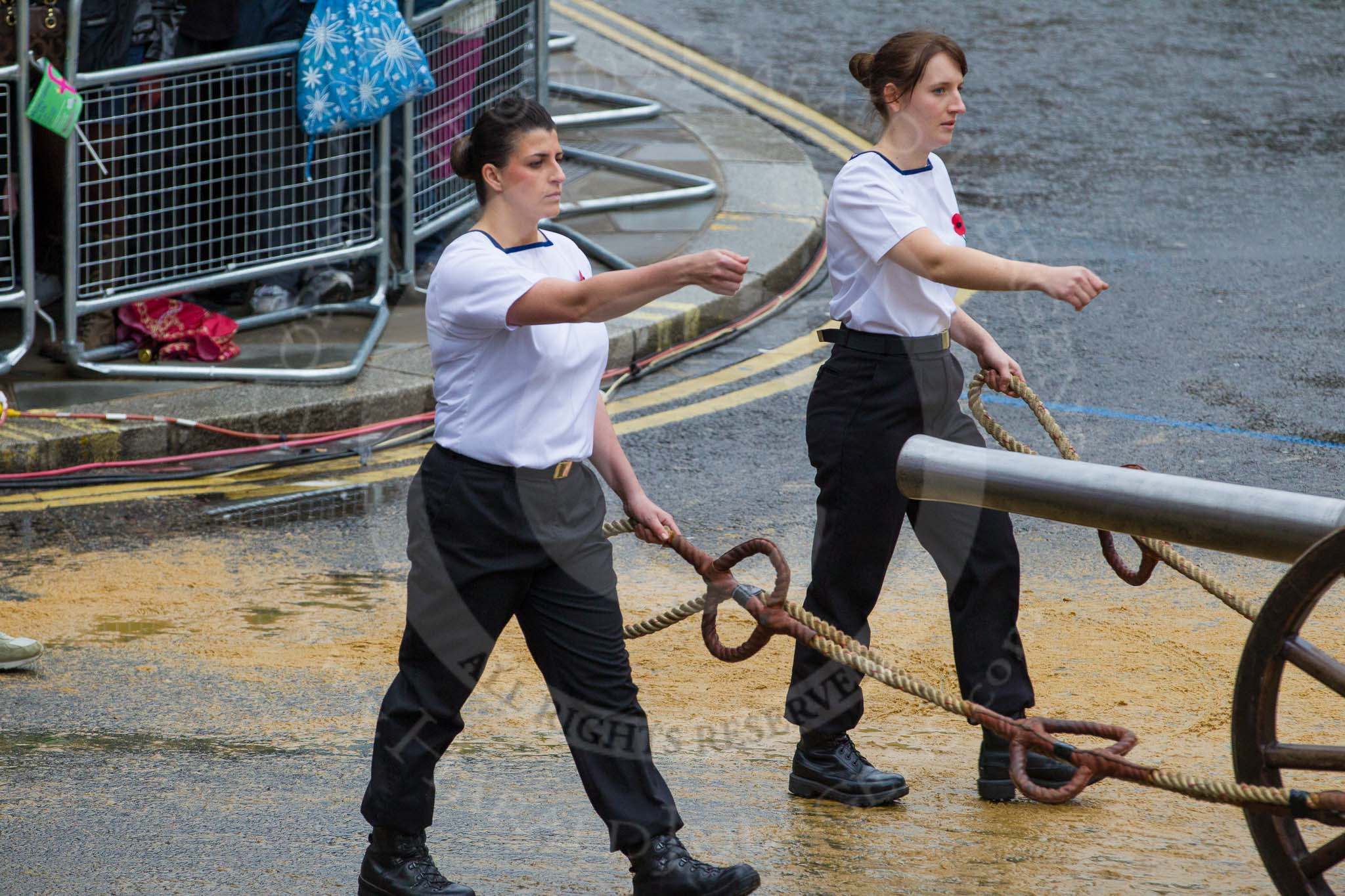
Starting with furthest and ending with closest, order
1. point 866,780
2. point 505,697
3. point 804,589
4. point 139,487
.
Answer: point 139,487 → point 804,589 → point 505,697 → point 866,780

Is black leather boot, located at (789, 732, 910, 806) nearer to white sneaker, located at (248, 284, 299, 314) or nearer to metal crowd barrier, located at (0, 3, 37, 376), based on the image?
metal crowd barrier, located at (0, 3, 37, 376)

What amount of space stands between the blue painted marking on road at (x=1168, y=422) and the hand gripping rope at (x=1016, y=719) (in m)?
3.16

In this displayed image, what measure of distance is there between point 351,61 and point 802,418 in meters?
2.62

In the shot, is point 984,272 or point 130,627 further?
point 130,627

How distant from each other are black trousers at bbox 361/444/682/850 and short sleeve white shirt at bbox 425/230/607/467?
65 millimetres

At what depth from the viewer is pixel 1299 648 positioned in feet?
10.0

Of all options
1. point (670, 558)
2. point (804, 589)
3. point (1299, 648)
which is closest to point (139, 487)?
point (670, 558)

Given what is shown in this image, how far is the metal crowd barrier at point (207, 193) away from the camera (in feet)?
24.7

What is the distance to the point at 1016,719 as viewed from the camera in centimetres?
371

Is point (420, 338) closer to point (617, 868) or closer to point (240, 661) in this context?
point (240, 661)

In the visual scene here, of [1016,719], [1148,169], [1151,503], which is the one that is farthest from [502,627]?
[1148,169]

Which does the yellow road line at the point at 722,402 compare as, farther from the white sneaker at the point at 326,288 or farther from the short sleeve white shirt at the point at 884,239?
the short sleeve white shirt at the point at 884,239

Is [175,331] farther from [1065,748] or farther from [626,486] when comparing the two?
[1065,748]

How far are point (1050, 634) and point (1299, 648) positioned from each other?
2.33m
